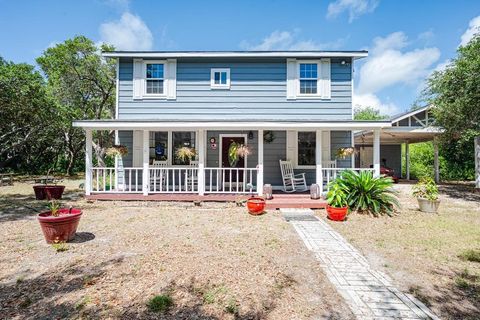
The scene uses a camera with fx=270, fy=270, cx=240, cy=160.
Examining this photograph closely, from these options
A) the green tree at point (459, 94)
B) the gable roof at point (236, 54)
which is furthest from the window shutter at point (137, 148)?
the green tree at point (459, 94)

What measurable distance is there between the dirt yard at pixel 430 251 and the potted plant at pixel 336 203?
27 centimetres

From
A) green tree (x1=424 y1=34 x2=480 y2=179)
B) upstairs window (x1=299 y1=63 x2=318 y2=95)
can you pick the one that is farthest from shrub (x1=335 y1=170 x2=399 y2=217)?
green tree (x1=424 y1=34 x2=480 y2=179)

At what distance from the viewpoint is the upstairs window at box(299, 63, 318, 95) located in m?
10.4

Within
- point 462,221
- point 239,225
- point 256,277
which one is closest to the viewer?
point 256,277

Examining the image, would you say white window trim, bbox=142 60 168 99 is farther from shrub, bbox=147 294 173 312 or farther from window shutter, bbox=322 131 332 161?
shrub, bbox=147 294 173 312

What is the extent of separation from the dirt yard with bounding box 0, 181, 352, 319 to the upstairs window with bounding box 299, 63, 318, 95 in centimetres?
580

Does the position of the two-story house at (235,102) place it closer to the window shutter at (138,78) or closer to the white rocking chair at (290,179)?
the window shutter at (138,78)

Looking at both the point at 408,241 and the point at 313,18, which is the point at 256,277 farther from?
the point at 313,18

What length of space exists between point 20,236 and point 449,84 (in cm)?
1545

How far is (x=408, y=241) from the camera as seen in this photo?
220 inches

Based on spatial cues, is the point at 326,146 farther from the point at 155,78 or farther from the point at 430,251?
the point at 155,78

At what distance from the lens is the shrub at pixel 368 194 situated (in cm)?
779

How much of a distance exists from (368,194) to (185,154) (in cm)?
609

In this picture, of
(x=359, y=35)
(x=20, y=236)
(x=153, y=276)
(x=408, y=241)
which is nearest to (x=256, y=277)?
(x=153, y=276)
